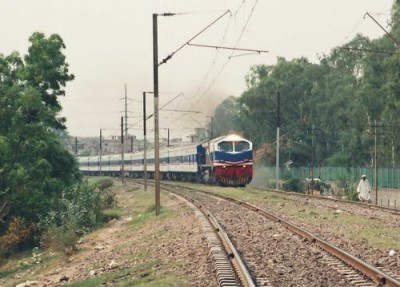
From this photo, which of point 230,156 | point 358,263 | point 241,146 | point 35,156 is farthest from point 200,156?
point 358,263

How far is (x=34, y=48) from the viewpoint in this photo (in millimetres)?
37250

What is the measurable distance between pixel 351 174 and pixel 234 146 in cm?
2362

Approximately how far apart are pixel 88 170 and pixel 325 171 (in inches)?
1899

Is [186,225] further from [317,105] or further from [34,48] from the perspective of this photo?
[317,105]

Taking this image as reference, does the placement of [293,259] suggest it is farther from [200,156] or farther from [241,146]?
[200,156]

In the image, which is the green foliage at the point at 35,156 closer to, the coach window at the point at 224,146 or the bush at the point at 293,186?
the coach window at the point at 224,146

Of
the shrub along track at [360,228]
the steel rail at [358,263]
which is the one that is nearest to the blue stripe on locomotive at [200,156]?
the shrub along track at [360,228]

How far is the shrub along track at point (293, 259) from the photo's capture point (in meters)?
9.97

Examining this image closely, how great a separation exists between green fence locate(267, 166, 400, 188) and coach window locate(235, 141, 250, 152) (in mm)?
Answer: 5827

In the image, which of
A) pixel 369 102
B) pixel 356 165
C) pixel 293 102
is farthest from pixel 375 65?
pixel 293 102

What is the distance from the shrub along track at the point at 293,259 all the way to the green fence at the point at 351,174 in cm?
3088

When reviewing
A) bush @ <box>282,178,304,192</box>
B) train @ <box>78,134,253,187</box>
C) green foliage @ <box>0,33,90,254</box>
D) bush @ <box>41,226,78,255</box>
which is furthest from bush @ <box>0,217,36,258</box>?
bush @ <box>282,178,304,192</box>

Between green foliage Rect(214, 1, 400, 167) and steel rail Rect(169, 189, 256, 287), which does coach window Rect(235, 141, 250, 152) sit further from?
steel rail Rect(169, 189, 256, 287)

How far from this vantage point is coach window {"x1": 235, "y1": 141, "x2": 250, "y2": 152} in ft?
144
